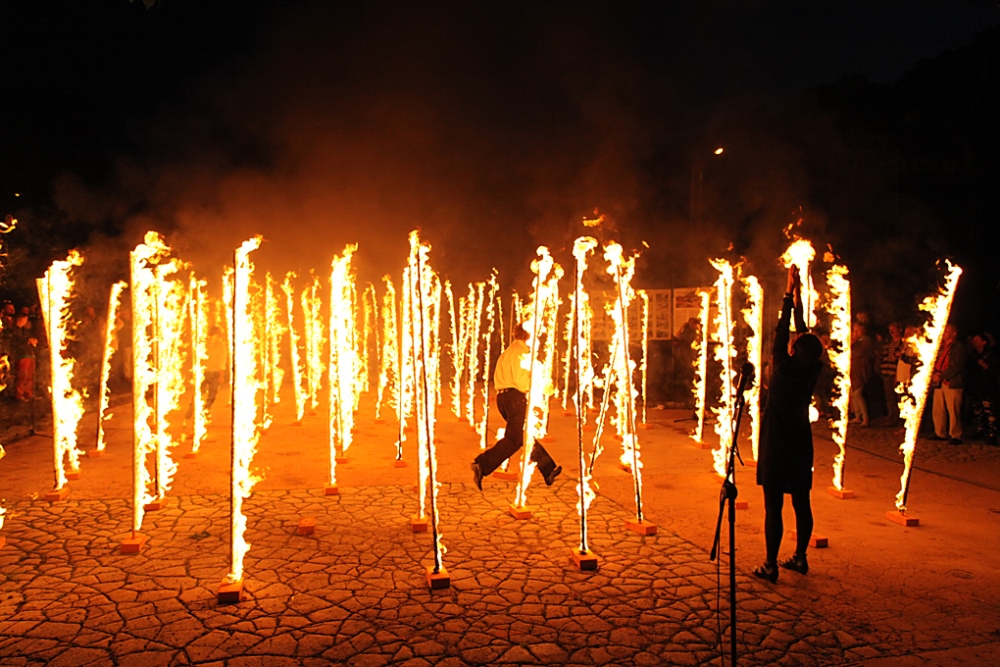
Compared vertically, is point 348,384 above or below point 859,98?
below

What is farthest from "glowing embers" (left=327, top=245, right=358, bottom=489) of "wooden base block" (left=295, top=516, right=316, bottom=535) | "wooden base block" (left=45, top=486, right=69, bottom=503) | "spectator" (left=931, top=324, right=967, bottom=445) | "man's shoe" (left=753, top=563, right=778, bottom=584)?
"spectator" (left=931, top=324, right=967, bottom=445)

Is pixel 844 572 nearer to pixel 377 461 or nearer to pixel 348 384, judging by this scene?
pixel 377 461

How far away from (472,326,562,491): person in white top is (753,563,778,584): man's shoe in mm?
2788

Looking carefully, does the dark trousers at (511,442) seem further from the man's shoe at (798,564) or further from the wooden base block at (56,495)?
the wooden base block at (56,495)

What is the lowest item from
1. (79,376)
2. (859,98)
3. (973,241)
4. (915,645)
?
(915,645)

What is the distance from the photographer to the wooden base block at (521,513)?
6.71 m

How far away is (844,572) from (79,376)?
1477cm

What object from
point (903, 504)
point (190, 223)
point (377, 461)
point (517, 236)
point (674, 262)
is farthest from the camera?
point (517, 236)

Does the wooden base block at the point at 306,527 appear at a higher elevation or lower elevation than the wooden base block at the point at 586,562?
higher

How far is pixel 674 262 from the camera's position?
20.9m

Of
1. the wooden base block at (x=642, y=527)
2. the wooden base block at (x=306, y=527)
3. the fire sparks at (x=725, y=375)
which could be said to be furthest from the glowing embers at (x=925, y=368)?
the wooden base block at (x=306, y=527)

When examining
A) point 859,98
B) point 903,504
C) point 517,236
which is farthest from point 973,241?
point 517,236

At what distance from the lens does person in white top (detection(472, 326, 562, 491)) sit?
768 centimetres

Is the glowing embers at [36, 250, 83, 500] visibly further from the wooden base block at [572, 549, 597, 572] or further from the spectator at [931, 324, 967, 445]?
the spectator at [931, 324, 967, 445]
